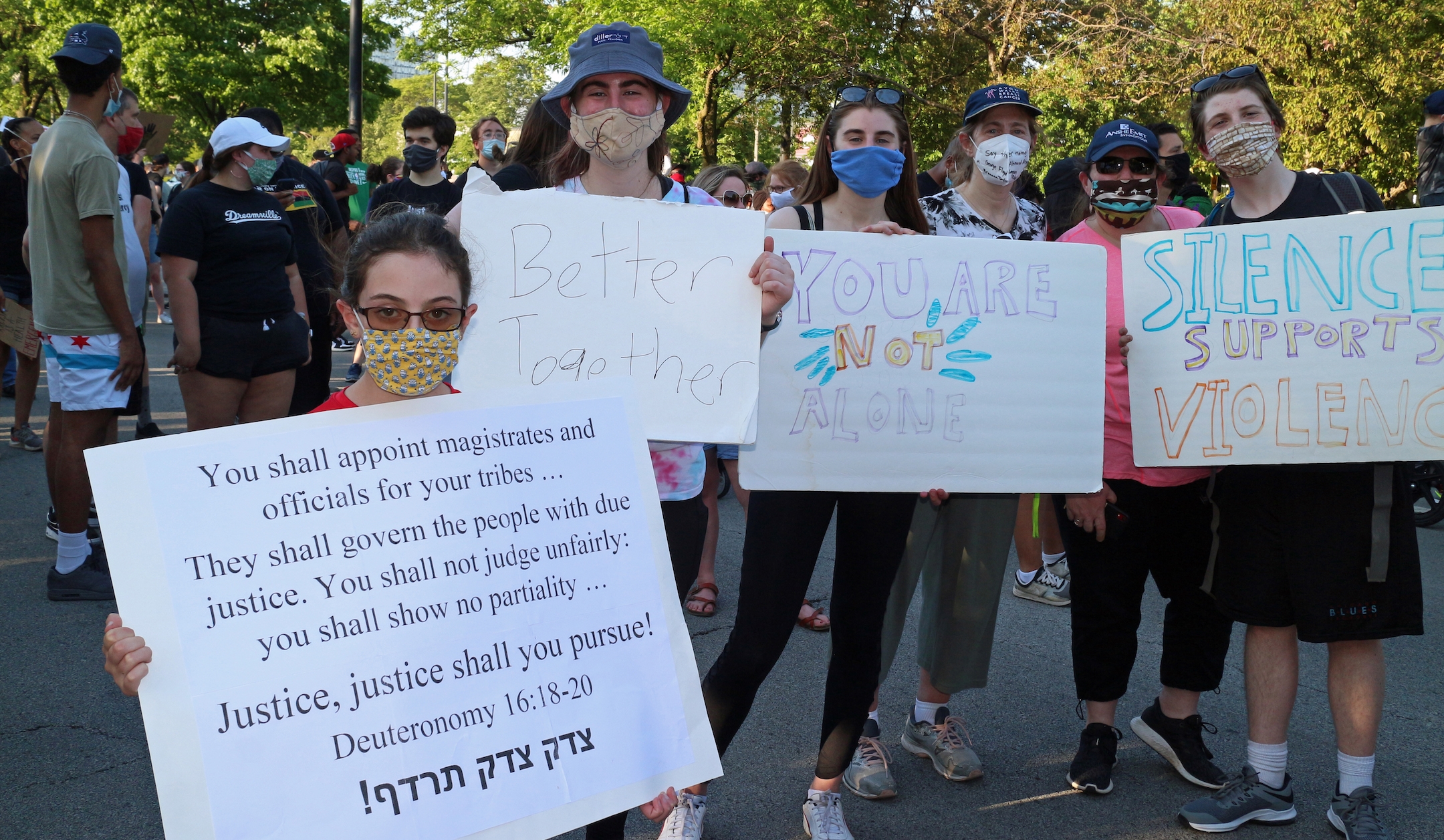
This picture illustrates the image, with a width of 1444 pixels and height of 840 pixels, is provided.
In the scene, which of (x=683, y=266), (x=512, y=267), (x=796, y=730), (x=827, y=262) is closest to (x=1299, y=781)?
(x=796, y=730)

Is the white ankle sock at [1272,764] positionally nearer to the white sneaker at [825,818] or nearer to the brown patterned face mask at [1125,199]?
the white sneaker at [825,818]

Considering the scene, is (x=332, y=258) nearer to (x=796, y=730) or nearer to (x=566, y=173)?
(x=566, y=173)

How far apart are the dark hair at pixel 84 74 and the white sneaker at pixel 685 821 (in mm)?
3604

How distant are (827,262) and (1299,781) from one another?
225 centimetres

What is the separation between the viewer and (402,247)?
1.96 metres

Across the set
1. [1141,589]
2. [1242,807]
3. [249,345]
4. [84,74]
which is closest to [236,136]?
[84,74]

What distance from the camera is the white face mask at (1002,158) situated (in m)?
3.34

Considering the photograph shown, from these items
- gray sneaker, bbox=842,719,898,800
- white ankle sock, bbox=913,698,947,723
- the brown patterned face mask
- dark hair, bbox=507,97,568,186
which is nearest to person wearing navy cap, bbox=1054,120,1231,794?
the brown patterned face mask

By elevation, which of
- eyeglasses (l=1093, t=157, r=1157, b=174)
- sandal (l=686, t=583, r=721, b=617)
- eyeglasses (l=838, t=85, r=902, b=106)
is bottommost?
sandal (l=686, t=583, r=721, b=617)

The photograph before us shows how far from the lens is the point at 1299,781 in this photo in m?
3.35

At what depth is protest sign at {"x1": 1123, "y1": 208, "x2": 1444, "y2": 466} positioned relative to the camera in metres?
2.83

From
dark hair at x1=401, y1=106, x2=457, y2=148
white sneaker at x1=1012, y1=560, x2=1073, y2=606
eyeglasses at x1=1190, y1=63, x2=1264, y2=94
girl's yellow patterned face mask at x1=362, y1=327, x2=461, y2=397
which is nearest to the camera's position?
girl's yellow patterned face mask at x1=362, y1=327, x2=461, y2=397

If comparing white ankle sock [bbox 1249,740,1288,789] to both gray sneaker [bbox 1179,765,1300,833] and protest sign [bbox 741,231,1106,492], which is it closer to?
gray sneaker [bbox 1179,765,1300,833]

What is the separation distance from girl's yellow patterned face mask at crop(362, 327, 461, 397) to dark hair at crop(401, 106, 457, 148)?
212 inches
